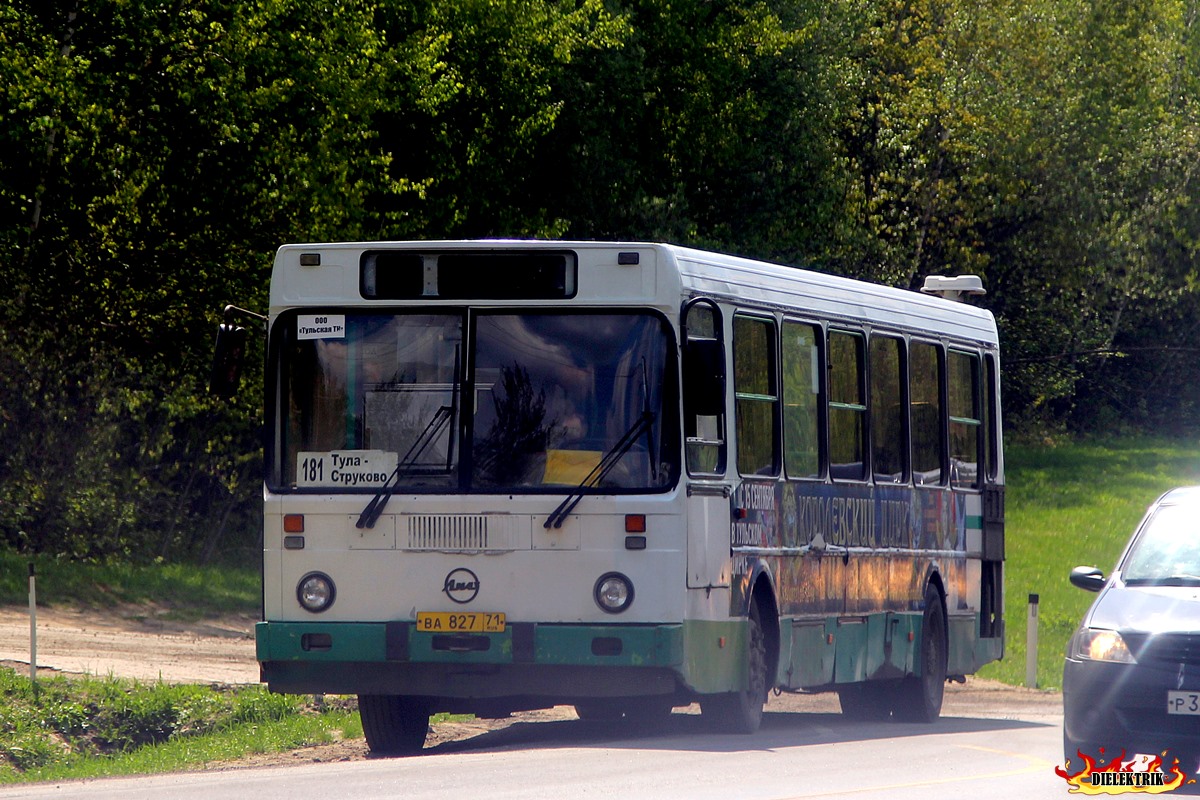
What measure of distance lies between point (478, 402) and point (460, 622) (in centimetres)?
128

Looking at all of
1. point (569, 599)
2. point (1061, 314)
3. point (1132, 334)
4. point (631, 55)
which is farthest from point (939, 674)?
point (1132, 334)

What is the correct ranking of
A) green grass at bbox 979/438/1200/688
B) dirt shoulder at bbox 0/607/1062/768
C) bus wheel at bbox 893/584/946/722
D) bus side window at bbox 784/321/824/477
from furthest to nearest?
1. green grass at bbox 979/438/1200/688
2. bus wheel at bbox 893/584/946/722
3. dirt shoulder at bbox 0/607/1062/768
4. bus side window at bbox 784/321/824/477

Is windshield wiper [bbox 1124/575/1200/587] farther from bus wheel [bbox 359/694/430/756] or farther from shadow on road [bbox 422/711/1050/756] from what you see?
bus wheel [bbox 359/694/430/756]

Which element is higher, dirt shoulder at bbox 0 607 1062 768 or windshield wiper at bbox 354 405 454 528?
windshield wiper at bbox 354 405 454 528

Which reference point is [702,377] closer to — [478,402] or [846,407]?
[478,402]

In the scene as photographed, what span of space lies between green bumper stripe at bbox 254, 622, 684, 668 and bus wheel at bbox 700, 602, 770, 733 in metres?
1.20

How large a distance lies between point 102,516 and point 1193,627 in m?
20.9

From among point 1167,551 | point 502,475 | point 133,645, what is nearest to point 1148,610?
point 1167,551

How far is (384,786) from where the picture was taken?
10781mm

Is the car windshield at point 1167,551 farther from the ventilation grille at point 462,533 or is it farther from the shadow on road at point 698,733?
the ventilation grille at point 462,533

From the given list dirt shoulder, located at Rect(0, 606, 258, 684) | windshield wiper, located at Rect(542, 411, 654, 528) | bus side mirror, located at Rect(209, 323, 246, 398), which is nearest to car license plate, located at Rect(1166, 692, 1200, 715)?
windshield wiper, located at Rect(542, 411, 654, 528)

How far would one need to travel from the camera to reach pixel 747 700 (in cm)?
1366

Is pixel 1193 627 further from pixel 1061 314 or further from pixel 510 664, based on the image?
pixel 1061 314

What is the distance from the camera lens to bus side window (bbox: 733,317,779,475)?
1363 cm
